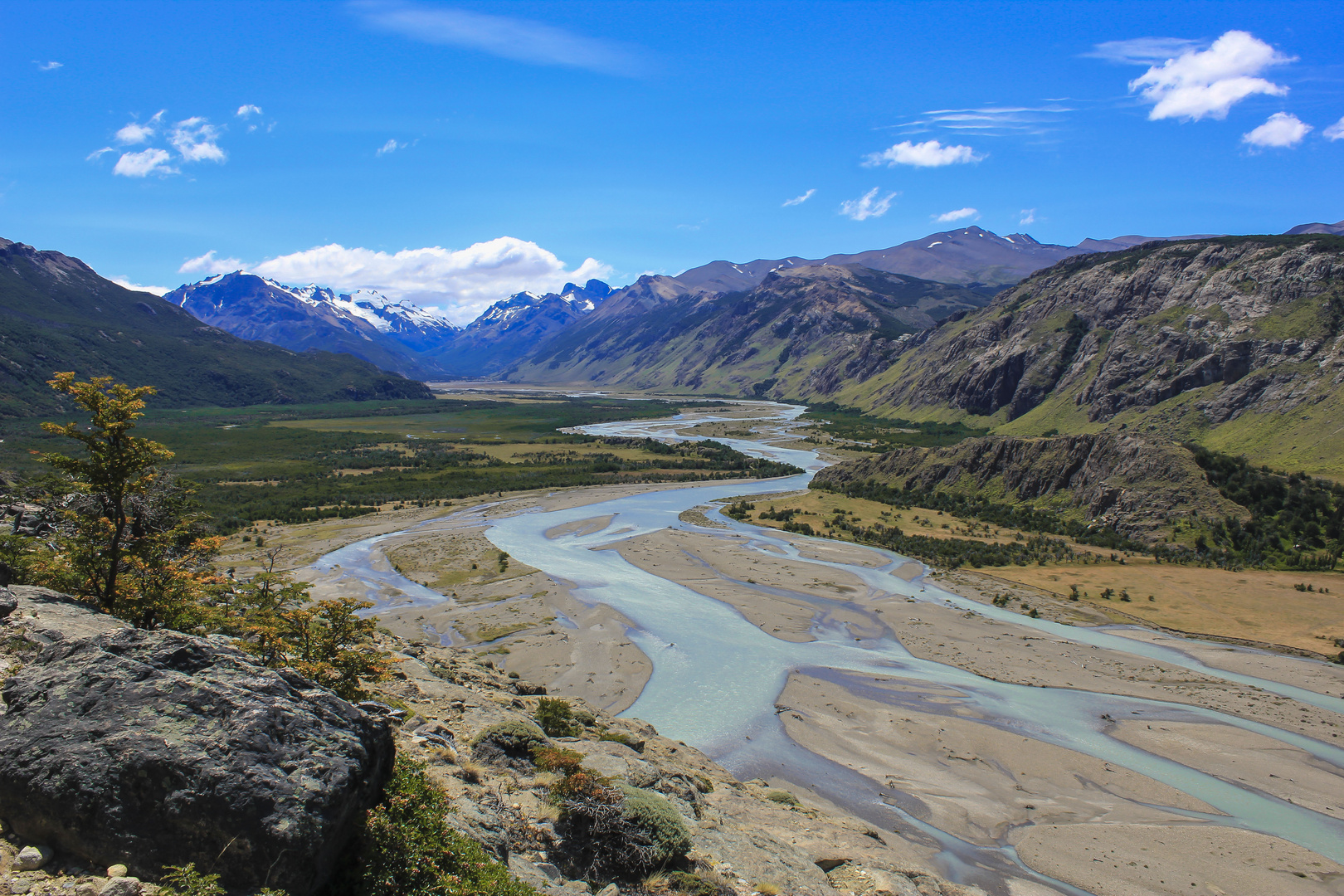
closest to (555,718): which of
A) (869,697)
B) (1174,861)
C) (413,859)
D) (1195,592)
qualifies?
(413,859)

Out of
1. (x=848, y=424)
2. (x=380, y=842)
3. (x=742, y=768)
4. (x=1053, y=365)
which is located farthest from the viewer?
(x=848, y=424)

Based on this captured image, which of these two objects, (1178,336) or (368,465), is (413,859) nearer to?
(368,465)

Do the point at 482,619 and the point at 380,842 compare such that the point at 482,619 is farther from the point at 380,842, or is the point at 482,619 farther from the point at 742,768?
the point at 380,842

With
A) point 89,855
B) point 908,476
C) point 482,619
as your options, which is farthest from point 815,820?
point 908,476

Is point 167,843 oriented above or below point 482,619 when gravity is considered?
above

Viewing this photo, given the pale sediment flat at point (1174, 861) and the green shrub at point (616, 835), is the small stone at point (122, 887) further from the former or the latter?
the pale sediment flat at point (1174, 861)

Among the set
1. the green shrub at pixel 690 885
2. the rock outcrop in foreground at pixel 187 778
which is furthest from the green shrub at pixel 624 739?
the green shrub at pixel 690 885

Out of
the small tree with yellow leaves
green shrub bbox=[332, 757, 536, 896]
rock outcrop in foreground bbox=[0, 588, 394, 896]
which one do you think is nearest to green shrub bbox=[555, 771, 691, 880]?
green shrub bbox=[332, 757, 536, 896]

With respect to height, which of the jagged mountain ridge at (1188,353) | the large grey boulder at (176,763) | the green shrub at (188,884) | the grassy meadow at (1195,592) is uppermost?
the jagged mountain ridge at (1188,353)
